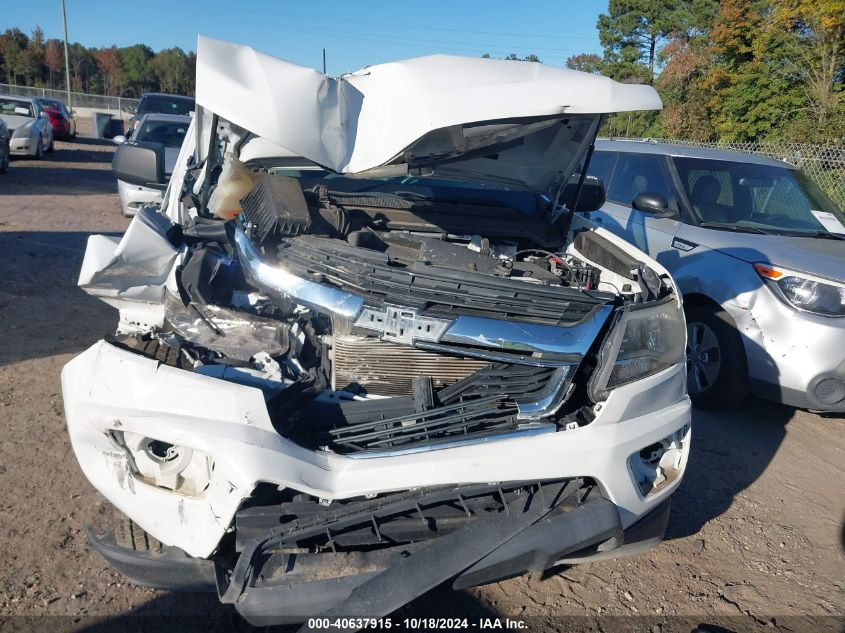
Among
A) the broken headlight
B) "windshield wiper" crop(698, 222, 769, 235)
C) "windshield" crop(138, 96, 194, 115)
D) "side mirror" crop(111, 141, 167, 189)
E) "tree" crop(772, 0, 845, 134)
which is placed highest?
"tree" crop(772, 0, 845, 134)

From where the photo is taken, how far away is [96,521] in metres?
2.97

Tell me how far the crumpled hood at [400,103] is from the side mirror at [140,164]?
124 centimetres

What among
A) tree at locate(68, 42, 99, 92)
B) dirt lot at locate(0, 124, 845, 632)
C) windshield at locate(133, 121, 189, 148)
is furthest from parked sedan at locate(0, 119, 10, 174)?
tree at locate(68, 42, 99, 92)

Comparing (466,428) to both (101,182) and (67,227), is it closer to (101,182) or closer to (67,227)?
(67,227)

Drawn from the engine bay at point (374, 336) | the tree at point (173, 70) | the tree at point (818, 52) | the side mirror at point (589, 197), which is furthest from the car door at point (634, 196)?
the tree at point (173, 70)

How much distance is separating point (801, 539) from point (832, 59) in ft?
61.6

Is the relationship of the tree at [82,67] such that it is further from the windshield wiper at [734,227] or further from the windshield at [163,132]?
the windshield wiper at [734,227]

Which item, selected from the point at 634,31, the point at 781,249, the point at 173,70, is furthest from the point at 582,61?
the point at 781,249

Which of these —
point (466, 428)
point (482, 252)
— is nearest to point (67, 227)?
point (482, 252)

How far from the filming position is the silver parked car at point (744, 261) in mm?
4367

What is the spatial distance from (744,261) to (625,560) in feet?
8.75

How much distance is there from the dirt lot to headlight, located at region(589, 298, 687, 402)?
3.36 feet

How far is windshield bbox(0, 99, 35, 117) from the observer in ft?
54.4

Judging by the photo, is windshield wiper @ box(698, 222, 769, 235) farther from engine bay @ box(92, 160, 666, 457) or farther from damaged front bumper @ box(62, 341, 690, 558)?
damaged front bumper @ box(62, 341, 690, 558)
